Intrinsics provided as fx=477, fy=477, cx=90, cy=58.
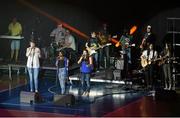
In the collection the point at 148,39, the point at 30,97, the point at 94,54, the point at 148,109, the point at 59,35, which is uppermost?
the point at 59,35

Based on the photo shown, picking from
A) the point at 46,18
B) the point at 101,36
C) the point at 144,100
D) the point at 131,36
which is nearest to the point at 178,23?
the point at 131,36

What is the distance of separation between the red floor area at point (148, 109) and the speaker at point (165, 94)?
0.62 ft

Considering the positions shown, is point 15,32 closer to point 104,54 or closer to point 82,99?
point 104,54

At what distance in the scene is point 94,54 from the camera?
902 inches

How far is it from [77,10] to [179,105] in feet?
30.0

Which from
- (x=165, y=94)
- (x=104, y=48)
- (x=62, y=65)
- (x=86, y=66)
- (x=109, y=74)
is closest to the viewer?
(x=165, y=94)

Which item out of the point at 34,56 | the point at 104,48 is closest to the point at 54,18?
the point at 104,48

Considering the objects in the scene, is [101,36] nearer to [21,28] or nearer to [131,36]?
[131,36]

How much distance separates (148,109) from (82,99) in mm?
2995

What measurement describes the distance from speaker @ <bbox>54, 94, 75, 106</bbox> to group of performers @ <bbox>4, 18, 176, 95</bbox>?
1299 mm

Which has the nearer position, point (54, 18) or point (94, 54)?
point (94, 54)

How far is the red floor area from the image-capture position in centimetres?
1673

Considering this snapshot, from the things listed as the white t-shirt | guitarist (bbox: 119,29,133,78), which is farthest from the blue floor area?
the white t-shirt

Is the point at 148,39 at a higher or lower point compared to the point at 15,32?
lower
